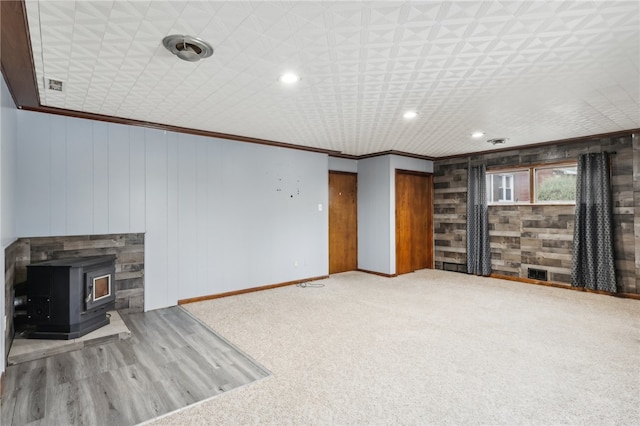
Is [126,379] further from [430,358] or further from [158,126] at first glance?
[158,126]

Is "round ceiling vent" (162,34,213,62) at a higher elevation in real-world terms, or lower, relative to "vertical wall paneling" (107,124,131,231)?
higher

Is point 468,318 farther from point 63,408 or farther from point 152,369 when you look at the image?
point 63,408

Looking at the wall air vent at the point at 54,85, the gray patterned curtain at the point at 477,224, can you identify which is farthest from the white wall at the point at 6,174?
the gray patterned curtain at the point at 477,224

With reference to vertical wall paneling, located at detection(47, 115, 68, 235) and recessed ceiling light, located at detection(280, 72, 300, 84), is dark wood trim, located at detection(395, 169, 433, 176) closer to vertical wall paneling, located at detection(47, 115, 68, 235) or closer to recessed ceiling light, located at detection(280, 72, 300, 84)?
recessed ceiling light, located at detection(280, 72, 300, 84)

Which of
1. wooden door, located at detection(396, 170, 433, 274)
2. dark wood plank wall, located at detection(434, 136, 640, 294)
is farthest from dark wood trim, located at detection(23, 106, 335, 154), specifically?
dark wood plank wall, located at detection(434, 136, 640, 294)

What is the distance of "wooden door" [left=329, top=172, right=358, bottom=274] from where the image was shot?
6539 mm

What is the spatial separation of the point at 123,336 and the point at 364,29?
3470 millimetres

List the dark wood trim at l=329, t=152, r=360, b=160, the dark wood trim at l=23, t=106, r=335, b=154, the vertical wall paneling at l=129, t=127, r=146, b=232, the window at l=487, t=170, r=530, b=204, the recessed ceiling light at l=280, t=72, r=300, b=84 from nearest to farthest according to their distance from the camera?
the recessed ceiling light at l=280, t=72, r=300, b=84, the dark wood trim at l=23, t=106, r=335, b=154, the vertical wall paneling at l=129, t=127, r=146, b=232, the window at l=487, t=170, r=530, b=204, the dark wood trim at l=329, t=152, r=360, b=160

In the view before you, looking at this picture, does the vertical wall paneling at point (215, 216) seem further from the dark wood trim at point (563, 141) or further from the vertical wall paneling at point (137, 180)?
the dark wood trim at point (563, 141)

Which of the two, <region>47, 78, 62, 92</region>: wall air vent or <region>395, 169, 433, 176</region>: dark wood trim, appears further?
<region>395, 169, 433, 176</region>: dark wood trim

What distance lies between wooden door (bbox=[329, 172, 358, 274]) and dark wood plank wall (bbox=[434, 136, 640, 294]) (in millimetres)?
1776

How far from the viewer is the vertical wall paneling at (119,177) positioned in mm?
3934

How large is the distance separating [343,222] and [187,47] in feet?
15.9

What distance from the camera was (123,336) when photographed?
3.29 metres
